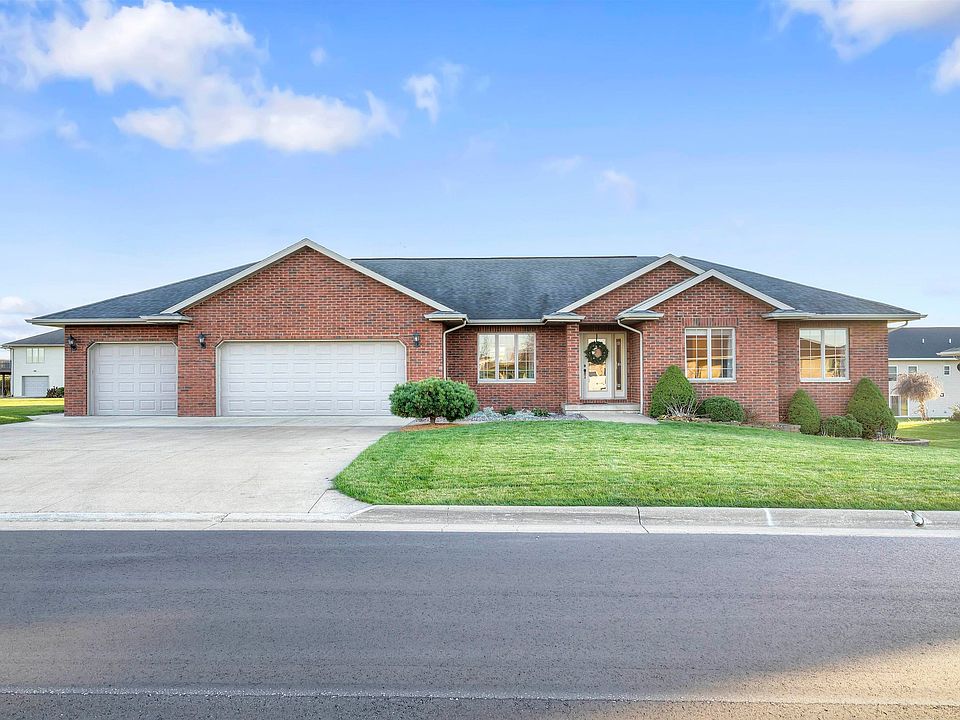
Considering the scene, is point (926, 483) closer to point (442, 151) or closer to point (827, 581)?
point (827, 581)

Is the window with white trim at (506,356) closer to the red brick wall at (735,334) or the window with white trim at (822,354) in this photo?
the red brick wall at (735,334)

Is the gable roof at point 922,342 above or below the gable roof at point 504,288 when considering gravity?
below

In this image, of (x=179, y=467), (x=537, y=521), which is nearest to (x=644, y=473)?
(x=537, y=521)

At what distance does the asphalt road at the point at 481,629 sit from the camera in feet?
10.4

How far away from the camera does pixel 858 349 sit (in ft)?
63.8

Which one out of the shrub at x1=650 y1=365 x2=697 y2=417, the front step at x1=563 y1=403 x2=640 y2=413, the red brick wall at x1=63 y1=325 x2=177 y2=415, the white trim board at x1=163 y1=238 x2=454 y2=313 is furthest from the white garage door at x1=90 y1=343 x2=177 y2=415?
the shrub at x1=650 y1=365 x2=697 y2=417

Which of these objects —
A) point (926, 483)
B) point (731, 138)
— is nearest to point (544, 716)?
point (926, 483)

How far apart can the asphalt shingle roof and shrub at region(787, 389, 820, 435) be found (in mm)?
2918

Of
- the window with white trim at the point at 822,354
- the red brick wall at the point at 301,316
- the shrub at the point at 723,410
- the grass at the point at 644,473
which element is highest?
the red brick wall at the point at 301,316

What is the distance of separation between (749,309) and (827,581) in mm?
14799

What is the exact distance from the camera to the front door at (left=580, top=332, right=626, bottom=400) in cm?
2038

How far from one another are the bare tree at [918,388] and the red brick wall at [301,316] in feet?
91.6

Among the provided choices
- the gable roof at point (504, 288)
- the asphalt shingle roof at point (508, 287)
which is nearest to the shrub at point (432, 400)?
the gable roof at point (504, 288)

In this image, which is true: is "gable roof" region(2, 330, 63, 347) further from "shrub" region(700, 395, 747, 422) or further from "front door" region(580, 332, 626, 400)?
"shrub" region(700, 395, 747, 422)
